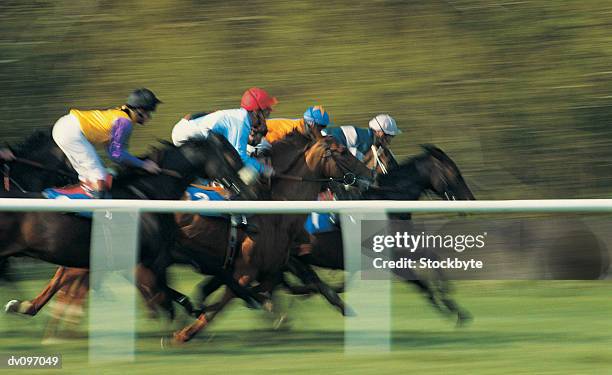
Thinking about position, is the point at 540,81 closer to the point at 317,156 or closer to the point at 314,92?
the point at 314,92

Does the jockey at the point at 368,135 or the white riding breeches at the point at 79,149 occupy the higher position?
the jockey at the point at 368,135

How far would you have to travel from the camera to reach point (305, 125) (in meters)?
8.27

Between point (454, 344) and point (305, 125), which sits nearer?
point (454, 344)

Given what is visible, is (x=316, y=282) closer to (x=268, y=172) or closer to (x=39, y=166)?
(x=268, y=172)

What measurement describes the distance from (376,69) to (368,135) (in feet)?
15.0

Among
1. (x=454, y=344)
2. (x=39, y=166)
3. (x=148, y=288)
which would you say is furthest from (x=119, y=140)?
(x=454, y=344)

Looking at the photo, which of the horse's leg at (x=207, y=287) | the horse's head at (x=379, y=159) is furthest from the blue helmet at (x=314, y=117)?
the horse's leg at (x=207, y=287)

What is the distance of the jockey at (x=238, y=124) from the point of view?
7.64 m

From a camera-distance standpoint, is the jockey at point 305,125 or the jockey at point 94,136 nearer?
the jockey at point 94,136

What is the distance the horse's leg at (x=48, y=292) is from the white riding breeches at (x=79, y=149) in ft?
6.06

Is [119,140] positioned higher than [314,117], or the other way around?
[314,117]

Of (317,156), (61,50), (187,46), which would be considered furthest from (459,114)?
(317,156)

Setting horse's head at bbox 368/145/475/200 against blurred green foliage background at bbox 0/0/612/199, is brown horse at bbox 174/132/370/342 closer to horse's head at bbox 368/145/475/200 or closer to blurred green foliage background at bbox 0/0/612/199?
horse's head at bbox 368/145/475/200

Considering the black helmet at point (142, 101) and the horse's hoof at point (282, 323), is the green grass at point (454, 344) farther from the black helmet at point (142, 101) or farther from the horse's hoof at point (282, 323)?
the black helmet at point (142, 101)
